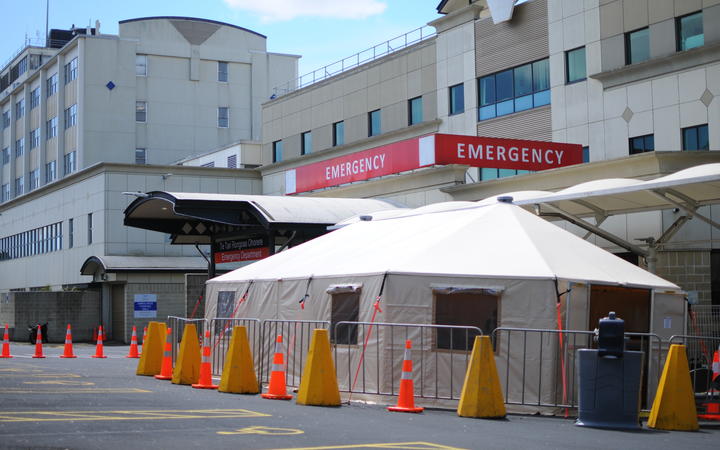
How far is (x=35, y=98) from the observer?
74562mm

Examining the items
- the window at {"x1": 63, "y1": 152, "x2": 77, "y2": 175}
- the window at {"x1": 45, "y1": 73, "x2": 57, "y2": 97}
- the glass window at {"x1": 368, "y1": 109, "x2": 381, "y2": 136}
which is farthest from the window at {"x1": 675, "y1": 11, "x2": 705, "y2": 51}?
the window at {"x1": 45, "y1": 73, "x2": 57, "y2": 97}

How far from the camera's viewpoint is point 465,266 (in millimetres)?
15609

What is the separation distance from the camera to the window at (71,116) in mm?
66156

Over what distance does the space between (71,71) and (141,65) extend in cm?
501

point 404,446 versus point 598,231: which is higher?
point 598,231

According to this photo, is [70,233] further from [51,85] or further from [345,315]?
[345,315]

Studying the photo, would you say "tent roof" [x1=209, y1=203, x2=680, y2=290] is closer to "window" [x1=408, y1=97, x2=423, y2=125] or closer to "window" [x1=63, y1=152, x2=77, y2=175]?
"window" [x1=408, y1=97, x2=423, y2=125]

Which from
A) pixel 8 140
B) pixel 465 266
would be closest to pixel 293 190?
pixel 465 266

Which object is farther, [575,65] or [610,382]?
[575,65]

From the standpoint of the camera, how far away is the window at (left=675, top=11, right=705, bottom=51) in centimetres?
2789

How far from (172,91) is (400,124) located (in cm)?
3097

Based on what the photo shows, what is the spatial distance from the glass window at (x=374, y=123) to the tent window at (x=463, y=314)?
27880 mm

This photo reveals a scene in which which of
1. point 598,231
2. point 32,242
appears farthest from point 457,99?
point 32,242

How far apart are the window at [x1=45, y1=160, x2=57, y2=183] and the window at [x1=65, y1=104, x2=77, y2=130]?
3.72 m
